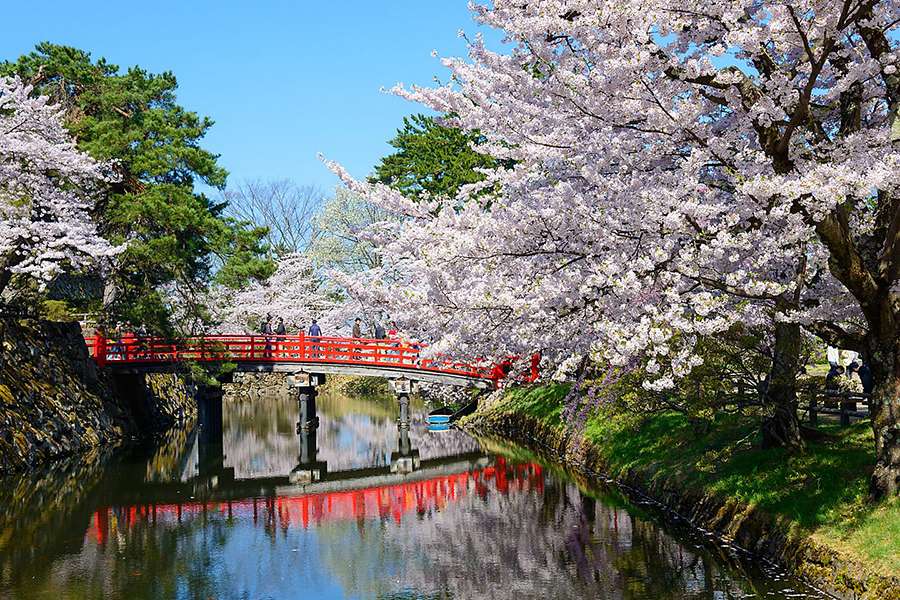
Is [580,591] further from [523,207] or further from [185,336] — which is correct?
[185,336]

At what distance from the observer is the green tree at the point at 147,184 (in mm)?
27281

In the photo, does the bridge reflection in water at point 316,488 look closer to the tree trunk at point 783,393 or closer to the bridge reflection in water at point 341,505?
the bridge reflection in water at point 341,505

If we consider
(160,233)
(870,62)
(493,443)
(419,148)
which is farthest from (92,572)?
(419,148)

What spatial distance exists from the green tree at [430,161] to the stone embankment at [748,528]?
1442cm

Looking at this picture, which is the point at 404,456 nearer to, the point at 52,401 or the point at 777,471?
the point at 52,401

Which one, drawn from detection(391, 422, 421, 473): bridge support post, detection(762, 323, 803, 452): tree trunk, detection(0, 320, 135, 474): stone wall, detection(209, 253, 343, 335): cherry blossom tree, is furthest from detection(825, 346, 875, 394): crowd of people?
detection(209, 253, 343, 335): cherry blossom tree

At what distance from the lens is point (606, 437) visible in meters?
22.6

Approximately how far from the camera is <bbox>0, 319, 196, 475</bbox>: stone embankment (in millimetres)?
23922

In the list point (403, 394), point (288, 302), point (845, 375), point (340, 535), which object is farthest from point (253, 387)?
point (845, 375)

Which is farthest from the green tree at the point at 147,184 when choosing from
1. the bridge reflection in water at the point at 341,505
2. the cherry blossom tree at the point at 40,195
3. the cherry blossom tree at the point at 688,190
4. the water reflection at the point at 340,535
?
the cherry blossom tree at the point at 688,190

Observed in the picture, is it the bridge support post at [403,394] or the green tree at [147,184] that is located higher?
the green tree at [147,184]

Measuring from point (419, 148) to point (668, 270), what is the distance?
2940cm

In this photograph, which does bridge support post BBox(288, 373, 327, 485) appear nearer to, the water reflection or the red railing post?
the water reflection

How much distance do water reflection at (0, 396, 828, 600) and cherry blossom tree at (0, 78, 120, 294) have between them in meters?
5.83
